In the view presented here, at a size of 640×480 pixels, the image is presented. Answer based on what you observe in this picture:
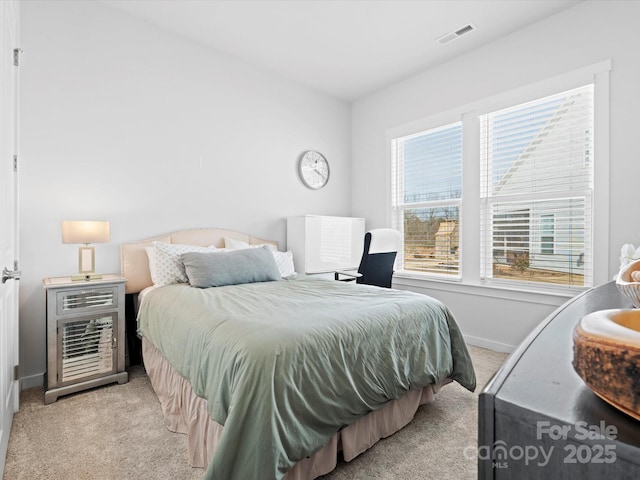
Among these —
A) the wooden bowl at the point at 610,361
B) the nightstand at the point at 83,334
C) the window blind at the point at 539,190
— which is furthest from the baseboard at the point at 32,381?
the window blind at the point at 539,190

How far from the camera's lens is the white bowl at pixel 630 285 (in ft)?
2.01

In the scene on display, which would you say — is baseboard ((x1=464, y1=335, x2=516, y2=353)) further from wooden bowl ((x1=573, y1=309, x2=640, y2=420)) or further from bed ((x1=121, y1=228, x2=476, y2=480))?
wooden bowl ((x1=573, y1=309, x2=640, y2=420))

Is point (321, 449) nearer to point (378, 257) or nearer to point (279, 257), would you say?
point (378, 257)

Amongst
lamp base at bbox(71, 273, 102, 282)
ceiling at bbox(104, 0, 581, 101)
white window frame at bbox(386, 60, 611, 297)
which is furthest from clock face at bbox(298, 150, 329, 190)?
lamp base at bbox(71, 273, 102, 282)

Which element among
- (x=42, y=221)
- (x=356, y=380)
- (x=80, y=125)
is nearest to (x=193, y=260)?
(x=42, y=221)

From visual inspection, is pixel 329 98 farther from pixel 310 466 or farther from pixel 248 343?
pixel 310 466

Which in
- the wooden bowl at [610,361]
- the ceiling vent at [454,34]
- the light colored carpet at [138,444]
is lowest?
the light colored carpet at [138,444]

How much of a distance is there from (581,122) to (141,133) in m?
3.81

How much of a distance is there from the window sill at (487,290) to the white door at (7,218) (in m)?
3.51

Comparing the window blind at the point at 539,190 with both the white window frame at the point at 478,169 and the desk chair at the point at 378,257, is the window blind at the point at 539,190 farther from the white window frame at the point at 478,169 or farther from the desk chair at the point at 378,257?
the desk chair at the point at 378,257

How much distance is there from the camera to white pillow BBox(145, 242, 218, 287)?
267 centimetres

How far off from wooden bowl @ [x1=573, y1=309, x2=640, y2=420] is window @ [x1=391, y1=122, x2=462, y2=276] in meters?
3.42

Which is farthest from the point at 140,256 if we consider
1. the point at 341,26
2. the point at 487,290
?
the point at 487,290

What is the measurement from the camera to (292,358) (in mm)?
1317
